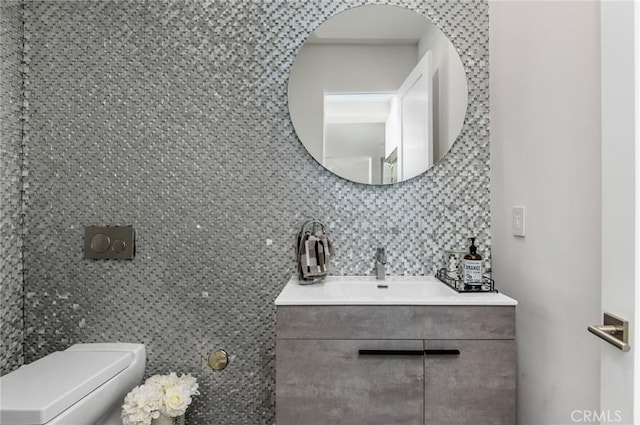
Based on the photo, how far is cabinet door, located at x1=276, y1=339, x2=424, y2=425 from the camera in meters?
1.13

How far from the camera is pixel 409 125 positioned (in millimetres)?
1540

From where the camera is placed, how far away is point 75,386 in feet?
3.76

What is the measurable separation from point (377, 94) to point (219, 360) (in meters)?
1.35

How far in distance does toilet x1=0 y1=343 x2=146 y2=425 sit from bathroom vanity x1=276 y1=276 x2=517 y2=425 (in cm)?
64

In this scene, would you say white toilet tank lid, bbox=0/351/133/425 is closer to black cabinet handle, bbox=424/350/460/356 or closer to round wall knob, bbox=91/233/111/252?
round wall knob, bbox=91/233/111/252

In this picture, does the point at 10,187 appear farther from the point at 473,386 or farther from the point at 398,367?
the point at 473,386

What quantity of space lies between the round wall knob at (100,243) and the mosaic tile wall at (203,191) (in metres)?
0.06

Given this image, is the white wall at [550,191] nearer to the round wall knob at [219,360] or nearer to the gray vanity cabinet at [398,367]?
the gray vanity cabinet at [398,367]

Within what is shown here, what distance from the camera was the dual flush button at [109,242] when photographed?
154 centimetres

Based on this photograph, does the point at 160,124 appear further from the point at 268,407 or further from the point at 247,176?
the point at 268,407

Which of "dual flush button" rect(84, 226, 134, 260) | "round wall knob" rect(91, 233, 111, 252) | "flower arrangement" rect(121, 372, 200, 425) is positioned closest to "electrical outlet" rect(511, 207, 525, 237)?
"flower arrangement" rect(121, 372, 200, 425)

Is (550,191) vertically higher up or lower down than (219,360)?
higher up

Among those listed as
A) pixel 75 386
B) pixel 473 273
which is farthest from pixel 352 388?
pixel 75 386

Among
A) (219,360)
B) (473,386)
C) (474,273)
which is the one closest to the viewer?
(473,386)
